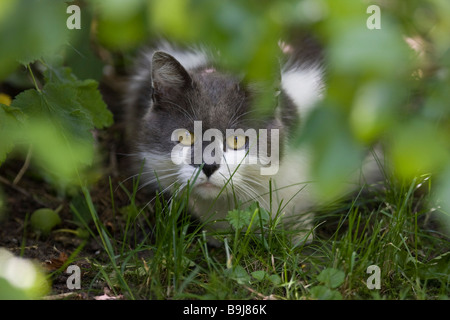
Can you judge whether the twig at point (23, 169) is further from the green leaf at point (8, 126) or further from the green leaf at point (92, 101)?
the green leaf at point (8, 126)

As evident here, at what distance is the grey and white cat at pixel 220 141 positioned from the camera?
225 centimetres

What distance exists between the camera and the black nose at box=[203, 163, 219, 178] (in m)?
2.17

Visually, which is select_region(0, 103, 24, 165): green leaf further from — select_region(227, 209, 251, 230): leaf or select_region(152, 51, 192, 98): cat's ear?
select_region(227, 209, 251, 230): leaf

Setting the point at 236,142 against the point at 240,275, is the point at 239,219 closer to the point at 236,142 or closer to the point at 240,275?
the point at 240,275

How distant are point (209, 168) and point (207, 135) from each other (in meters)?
0.16

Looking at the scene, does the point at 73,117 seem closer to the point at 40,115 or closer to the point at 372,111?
the point at 40,115

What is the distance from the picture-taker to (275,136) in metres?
2.40

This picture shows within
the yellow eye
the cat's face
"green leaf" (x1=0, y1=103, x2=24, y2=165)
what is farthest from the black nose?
"green leaf" (x1=0, y1=103, x2=24, y2=165)

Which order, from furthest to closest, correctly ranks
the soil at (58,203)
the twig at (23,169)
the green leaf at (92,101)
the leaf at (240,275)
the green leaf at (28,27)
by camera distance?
the twig at (23,169) < the green leaf at (92,101) < the soil at (58,203) < the leaf at (240,275) < the green leaf at (28,27)

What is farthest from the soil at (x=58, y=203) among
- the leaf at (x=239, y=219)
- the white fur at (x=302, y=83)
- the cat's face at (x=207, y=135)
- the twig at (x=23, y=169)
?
the white fur at (x=302, y=83)

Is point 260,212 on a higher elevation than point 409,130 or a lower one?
lower

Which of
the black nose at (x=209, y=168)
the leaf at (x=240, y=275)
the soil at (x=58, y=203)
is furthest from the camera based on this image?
the soil at (x=58, y=203)

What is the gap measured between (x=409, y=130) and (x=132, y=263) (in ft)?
4.78

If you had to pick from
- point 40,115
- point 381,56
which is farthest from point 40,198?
point 381,56
